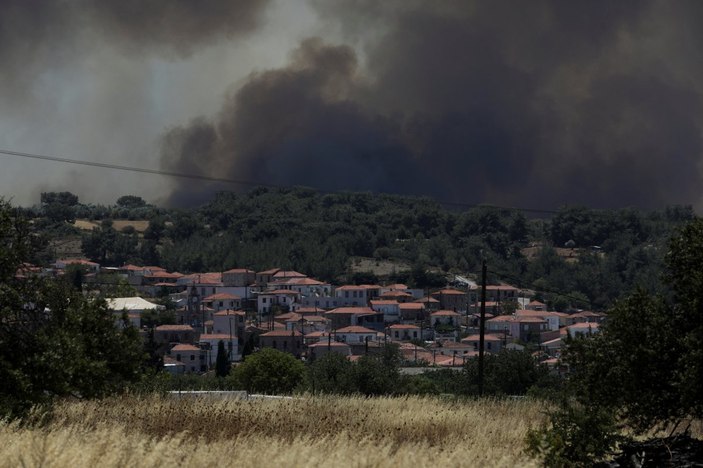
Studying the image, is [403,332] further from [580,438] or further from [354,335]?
[580,438]

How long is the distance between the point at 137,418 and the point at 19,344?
9.55ft

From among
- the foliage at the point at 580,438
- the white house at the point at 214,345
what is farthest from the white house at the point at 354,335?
the foliage at the point at 580,438

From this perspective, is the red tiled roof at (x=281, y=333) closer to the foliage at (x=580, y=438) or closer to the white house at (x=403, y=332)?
the white house at (x=403, y=332)

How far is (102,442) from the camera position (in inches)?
607

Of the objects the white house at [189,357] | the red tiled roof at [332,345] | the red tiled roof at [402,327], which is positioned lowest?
the white house at [189,357]

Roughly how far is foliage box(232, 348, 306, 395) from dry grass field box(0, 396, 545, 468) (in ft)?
124

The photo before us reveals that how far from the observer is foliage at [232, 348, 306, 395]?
6931 cm

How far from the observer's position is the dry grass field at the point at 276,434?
14.5 m

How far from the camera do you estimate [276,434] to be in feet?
67.4

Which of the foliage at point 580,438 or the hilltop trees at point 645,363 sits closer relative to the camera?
the foliage at point 580,438

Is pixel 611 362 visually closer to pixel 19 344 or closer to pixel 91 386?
pixel 19 344

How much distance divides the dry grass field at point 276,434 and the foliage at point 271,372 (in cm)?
3792

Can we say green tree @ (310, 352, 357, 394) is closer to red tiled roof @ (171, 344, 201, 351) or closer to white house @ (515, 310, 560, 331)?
red tiled roof @ (171, 344, 201, 351)

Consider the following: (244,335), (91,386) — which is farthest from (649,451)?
(244,335)
